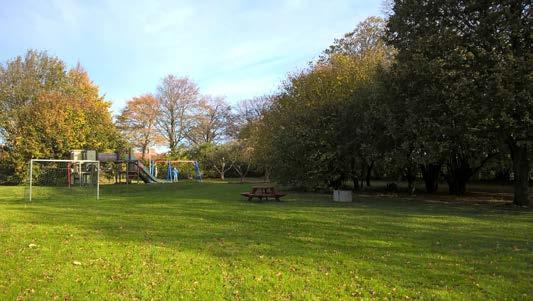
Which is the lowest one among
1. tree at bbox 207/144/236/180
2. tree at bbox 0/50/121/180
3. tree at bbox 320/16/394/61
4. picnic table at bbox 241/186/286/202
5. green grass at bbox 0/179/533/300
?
green grass at bbox 0/179/533/300

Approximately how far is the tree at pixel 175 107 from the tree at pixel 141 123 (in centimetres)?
91

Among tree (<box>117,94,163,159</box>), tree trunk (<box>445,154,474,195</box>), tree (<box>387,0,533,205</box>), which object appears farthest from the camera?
tree (<box>117,94,163,159</box>)

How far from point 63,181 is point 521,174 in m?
24.9

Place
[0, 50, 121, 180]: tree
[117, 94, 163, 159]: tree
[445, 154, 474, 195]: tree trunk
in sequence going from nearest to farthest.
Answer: [445, 154, 474, 195]: tree trunk → [0, 50, 121, 180]: tree → [117, 94, 163, 159]: tree

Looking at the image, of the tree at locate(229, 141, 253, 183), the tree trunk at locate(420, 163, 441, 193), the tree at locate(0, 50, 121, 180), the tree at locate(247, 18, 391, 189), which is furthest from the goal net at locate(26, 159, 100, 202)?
the tree at locate(229, 141, 253, 183)

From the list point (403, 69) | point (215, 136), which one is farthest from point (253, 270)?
point (215, 136)

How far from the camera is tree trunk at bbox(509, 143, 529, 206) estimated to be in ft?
63.4

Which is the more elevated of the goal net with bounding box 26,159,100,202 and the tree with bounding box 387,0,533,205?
the tree with bounding box 387,0,533,205

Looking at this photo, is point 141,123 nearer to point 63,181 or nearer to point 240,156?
point 240,156

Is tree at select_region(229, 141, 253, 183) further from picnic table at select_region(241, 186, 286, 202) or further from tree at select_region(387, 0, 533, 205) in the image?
tree at select_region(387, 0, 533, 205)

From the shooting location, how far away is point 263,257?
8336mm

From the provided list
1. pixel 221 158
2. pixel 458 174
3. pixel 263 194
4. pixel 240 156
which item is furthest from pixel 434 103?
pixel 221 158

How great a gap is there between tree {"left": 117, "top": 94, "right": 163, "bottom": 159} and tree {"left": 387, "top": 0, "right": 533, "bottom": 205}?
4677 centimetres

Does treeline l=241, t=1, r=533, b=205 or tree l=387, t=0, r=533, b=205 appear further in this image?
treeline l=241, t=1, r=533, b=205
